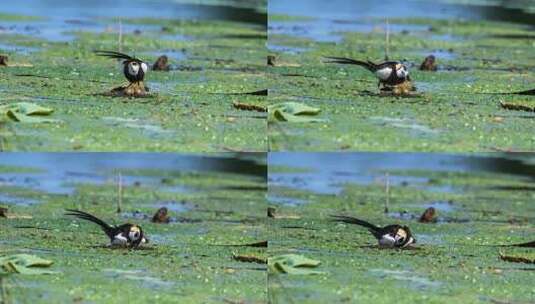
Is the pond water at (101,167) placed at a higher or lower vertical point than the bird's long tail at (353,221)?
higher

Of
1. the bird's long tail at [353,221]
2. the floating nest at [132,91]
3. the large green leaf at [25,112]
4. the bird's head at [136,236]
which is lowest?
the bird's head at [136,236]

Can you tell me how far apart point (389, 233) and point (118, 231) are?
4.88 feet

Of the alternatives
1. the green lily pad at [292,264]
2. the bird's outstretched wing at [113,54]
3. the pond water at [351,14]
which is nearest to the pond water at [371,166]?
the green lily pad at [292,264]

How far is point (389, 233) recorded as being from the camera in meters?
5.52

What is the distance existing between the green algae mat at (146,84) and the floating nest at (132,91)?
0.09 feet

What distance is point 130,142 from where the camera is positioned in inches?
213

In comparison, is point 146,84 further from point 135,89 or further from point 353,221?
point 353,221

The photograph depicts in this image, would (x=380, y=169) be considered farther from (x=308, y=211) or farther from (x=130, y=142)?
(x=130, y=142)

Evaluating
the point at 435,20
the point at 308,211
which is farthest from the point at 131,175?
the point at 435,20

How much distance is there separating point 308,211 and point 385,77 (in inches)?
33.3

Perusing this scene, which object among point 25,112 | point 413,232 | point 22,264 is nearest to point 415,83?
point 413,232

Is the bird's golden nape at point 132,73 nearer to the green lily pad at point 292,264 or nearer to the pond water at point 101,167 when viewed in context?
the pond water at point 101,167

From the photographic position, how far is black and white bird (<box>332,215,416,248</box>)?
552 centimetres

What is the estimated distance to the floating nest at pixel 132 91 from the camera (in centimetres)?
551
